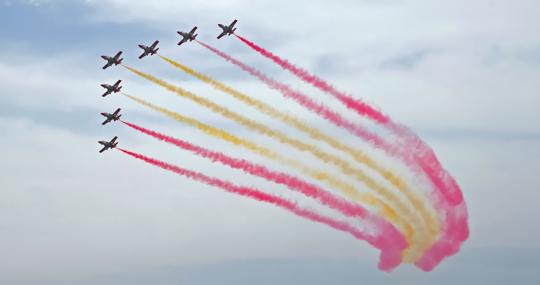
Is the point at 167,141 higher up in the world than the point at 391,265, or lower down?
higher up

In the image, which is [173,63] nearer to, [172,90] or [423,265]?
[172,90]

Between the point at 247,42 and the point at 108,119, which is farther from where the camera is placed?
the point at 108,119

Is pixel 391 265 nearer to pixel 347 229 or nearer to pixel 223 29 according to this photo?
pixel 347 229

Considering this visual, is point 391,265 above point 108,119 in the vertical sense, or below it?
below

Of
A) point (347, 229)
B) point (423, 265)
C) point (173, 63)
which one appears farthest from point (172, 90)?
point (423, 265)

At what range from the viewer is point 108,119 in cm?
16450

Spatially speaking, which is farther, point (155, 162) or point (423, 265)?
point (423, 265)

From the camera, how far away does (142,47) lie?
16400 cm

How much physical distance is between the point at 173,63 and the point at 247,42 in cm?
1133

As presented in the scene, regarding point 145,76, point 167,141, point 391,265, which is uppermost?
point 145,76

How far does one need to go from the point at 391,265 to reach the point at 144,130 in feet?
137

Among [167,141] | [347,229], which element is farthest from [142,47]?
[347,229]

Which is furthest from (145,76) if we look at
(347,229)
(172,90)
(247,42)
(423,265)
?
(423,265)

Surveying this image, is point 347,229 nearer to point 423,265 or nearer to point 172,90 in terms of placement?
point 423,265
